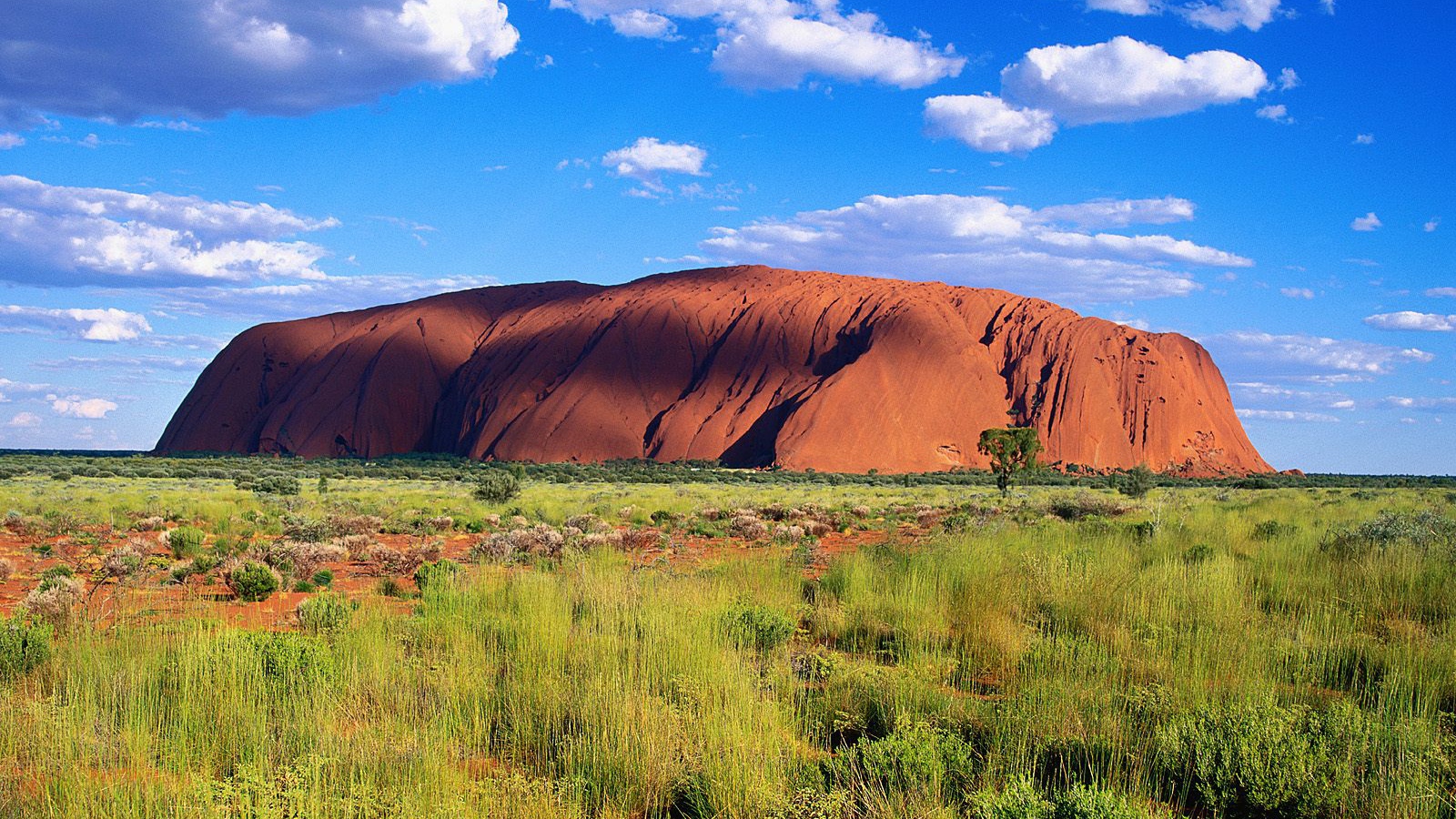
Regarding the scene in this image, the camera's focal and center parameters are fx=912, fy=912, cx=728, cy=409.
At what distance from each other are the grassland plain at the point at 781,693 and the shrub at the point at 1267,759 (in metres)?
0.02

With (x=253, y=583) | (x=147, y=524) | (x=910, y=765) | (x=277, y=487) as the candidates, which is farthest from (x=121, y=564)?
(x=277, y=487)

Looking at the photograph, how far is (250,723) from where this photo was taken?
4.63m

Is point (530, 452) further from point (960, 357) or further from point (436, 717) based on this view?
point (436, 717)

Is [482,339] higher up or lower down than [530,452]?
higher up

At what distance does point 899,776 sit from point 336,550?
447 inches

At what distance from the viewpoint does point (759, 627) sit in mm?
6965

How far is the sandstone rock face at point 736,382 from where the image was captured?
72750mm

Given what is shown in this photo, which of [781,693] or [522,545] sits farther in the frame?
[522,545]

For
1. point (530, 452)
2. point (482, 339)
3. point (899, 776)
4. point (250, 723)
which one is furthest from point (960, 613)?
point (482, 339)

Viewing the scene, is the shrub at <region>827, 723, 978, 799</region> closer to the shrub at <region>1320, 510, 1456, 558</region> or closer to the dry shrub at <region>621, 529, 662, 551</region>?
the shrub at <region>1320, 510, 1456, 558</region>

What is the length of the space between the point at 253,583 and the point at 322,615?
3.05 m

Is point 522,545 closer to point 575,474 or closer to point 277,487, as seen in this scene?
point 277,487

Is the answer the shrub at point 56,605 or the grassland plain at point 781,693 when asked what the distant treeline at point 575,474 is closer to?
the shrub at point 56,605

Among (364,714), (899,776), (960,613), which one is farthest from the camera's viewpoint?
(960,613)
